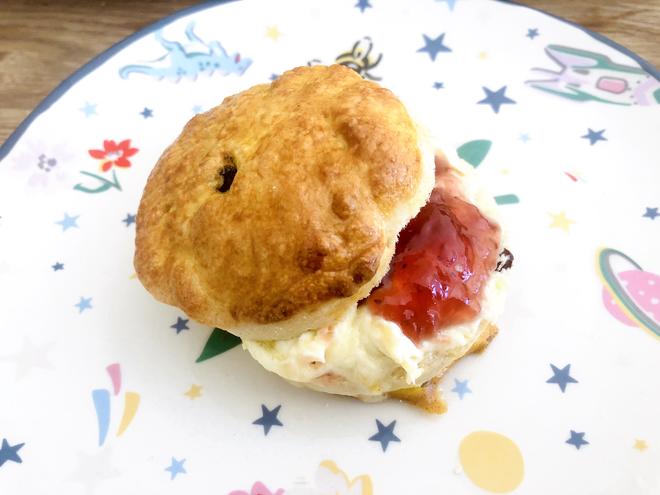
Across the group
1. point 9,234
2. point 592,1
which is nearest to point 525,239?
point 592,1

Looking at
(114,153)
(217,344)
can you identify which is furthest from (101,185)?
(217,344)

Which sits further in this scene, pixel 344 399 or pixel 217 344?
pixel 217 344

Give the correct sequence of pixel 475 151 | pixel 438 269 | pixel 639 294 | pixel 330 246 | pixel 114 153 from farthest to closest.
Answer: pixel 114 153, pixel 475 151, pixel 639 294, pixel 438 269, pixel 330 246

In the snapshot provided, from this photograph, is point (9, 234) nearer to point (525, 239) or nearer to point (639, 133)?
point (525, 239)

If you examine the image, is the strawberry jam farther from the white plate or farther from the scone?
the white plate

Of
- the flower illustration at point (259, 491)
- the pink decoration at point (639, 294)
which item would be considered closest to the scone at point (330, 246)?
the flower illustration at point (259, 491)

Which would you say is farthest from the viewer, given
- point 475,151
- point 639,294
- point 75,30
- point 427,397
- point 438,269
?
point 75,30

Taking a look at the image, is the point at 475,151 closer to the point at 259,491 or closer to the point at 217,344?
the point at 217,344
